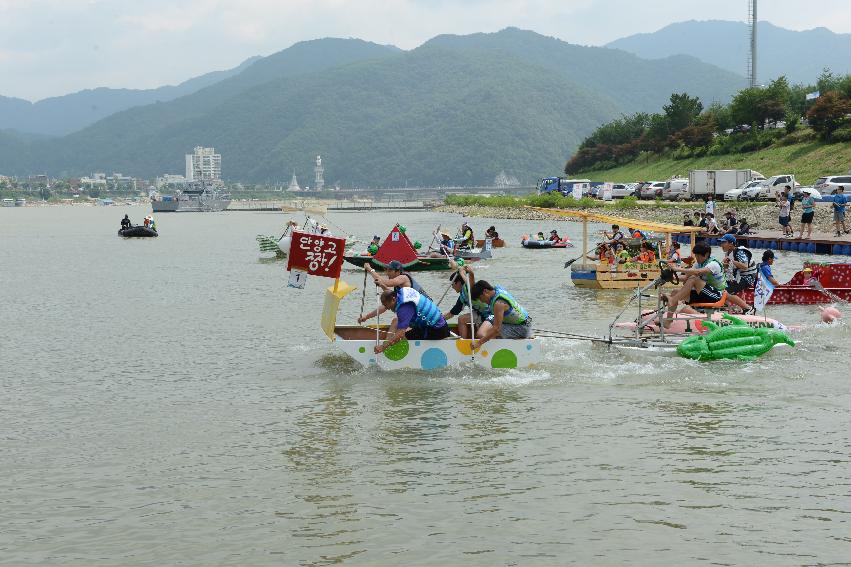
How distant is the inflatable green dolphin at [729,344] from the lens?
59.5ft

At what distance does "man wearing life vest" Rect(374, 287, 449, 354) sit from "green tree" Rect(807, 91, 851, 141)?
7616 cm

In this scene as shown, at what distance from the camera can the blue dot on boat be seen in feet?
56.0

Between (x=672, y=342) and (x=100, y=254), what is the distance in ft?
158

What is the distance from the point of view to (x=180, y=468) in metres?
12.4

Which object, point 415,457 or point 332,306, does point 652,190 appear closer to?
point 332,306

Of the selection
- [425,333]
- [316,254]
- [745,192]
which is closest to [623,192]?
[745,192]

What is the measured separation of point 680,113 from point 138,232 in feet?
243

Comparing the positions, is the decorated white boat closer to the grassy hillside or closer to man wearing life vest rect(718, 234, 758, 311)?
man wearing life vest rect(718, 234, 758, 311)

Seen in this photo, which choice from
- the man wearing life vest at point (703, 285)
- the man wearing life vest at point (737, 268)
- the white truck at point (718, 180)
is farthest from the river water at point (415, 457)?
the white truck at point (718, 180)

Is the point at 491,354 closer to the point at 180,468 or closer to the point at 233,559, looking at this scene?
the point at 180,468

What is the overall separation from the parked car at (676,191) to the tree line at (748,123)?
13384 mm

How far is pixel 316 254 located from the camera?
1702cm

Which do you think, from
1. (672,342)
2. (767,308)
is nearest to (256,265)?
(767,308)

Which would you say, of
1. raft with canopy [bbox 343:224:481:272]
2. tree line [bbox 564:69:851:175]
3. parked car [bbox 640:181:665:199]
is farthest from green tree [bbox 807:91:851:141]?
raft with canopy [bbox 343:224:481:272]
